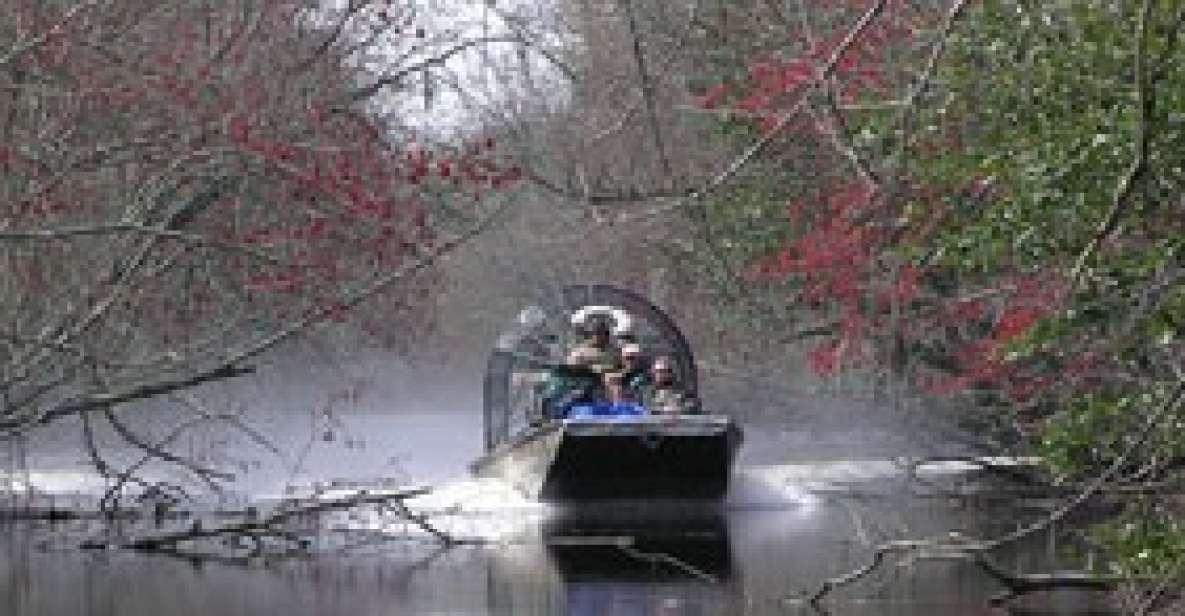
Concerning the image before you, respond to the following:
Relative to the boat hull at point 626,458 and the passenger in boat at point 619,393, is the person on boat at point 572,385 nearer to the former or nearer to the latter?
the passenger in boat at point 619,393

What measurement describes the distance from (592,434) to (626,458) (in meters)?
0.72

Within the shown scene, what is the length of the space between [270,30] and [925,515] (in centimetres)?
891

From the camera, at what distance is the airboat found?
25.8 metres

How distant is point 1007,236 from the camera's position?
14117 millimetres

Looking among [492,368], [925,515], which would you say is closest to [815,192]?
[925,515]

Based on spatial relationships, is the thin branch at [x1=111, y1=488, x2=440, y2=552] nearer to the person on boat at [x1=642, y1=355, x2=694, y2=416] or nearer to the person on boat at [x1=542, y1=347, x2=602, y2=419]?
the person on boat at [x1=542, y1=347, x2=602, y2=419]

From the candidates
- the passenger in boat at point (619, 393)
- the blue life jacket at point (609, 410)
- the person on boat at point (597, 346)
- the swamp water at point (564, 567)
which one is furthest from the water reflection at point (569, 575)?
the person on boat at point (597, 346)

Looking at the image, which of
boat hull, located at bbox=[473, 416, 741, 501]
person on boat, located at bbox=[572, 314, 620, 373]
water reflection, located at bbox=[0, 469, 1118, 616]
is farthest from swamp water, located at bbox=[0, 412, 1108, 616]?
person on boat, located at bbox=[572, 314, 620, 373]

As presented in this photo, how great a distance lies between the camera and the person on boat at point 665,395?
26.7m

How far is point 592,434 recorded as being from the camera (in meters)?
25.6

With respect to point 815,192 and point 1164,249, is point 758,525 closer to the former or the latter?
point 815,192

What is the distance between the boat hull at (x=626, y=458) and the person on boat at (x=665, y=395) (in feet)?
1.92

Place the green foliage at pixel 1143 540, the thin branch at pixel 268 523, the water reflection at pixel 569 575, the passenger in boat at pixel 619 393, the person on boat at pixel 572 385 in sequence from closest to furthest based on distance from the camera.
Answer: the green foliage at pixel 1143 540, the water reflection at pixel 569 575, the thin branch at pixel 268 523, the passenger in boat at pixel 619 393, the person on boat at pixel 572 385

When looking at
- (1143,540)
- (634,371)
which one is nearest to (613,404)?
(634,371)
